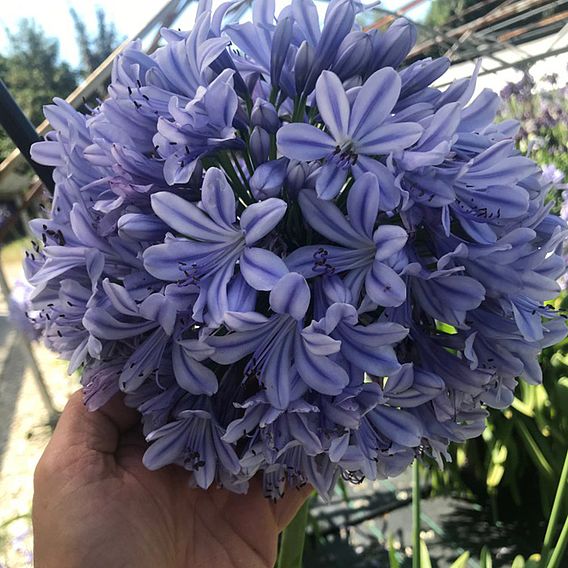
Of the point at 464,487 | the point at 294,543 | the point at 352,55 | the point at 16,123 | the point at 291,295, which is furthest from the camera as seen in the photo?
the point at 464,487

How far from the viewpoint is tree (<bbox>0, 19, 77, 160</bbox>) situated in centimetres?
154

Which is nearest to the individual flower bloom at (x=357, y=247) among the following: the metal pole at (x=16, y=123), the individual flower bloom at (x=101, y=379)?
the individual flower bloom at (x=101, y=379)

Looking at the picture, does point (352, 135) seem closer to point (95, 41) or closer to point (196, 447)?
point (196, 447)

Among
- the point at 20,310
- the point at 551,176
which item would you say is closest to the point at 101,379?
the point at 551,176

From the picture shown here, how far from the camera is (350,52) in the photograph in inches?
19.0

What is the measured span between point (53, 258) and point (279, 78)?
26 cm

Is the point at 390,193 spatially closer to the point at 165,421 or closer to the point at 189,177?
the point at 189,177

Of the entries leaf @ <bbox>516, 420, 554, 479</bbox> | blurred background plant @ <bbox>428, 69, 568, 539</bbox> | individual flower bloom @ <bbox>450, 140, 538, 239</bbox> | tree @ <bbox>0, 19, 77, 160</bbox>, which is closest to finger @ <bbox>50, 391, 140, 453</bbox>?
individual flower bloom @ <bbox>450, 140, 538, 239</bbox>

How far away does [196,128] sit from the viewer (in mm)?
443

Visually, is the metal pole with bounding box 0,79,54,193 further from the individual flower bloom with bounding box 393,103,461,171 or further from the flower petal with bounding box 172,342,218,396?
the individual flower bloom with bounding box 393,103,461,171

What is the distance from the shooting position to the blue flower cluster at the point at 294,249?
41 centimetres

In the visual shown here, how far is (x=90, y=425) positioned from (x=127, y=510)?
0.11m

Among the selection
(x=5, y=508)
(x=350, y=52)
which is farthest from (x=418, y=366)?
(x=5, y=508)

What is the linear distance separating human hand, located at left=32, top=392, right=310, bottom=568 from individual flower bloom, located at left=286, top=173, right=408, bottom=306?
369mm
